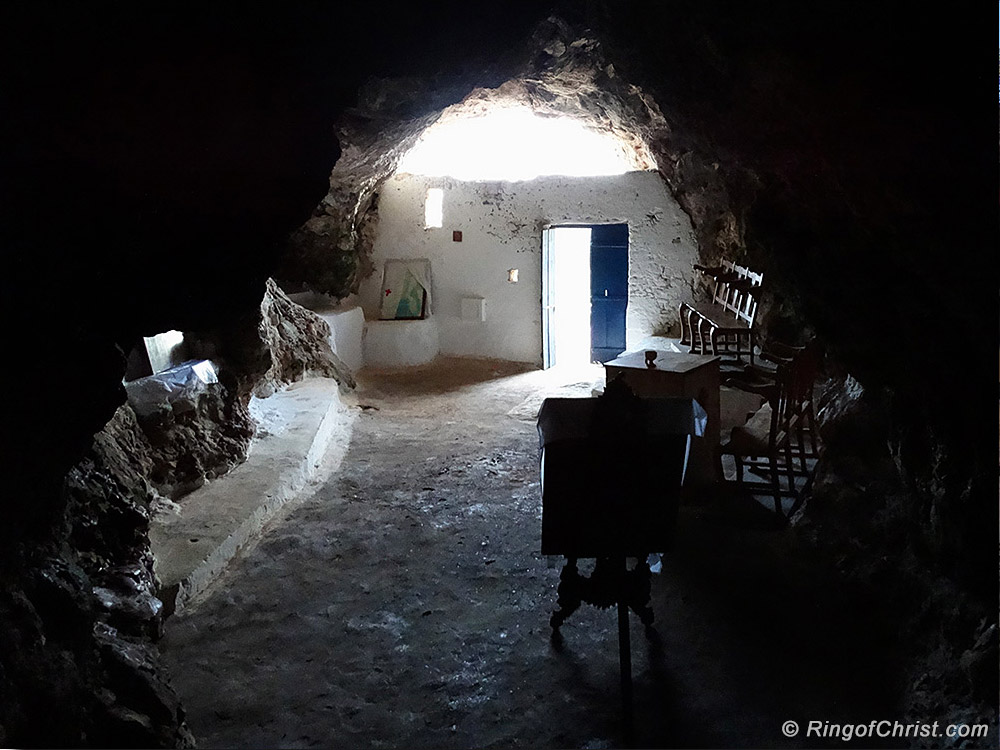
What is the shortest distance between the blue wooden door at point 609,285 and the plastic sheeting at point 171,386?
6.55 m

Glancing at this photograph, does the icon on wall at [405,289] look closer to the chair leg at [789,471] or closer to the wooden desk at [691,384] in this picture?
the wooden desk at [691,384]

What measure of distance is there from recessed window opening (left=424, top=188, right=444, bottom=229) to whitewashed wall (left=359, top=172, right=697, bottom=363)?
0.07 m

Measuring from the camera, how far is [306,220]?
4266 millimetres

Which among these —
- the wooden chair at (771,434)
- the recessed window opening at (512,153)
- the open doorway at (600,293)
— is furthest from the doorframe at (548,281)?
the wooden chair at (771,434)

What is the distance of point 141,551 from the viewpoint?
14.3 ft

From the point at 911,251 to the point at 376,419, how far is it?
6929 millimetres

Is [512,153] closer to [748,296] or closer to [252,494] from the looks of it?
[748,296]

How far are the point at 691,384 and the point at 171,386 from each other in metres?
4.40

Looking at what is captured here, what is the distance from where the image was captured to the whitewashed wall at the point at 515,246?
11.2 meters

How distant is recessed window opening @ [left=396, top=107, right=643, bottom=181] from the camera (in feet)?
38.6

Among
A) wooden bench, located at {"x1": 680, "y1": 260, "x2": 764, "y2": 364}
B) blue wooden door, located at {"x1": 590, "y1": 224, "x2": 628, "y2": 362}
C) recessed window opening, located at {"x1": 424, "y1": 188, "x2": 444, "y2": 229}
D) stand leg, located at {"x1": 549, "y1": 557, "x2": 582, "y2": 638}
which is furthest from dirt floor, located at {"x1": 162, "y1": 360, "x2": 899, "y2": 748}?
recessed window opening, located at {"x1": 424, "y1": 188, "x2": 444, "y2": 229}

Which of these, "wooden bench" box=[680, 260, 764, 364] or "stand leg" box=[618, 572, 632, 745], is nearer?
"stand leg" box=[618, 572, 632, 745]

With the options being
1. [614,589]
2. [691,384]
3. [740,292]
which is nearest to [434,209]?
[740,292]

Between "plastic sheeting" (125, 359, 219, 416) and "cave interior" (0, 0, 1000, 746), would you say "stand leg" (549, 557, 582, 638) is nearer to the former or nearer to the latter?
"cave interior" (0, 0, 1000, 746)
